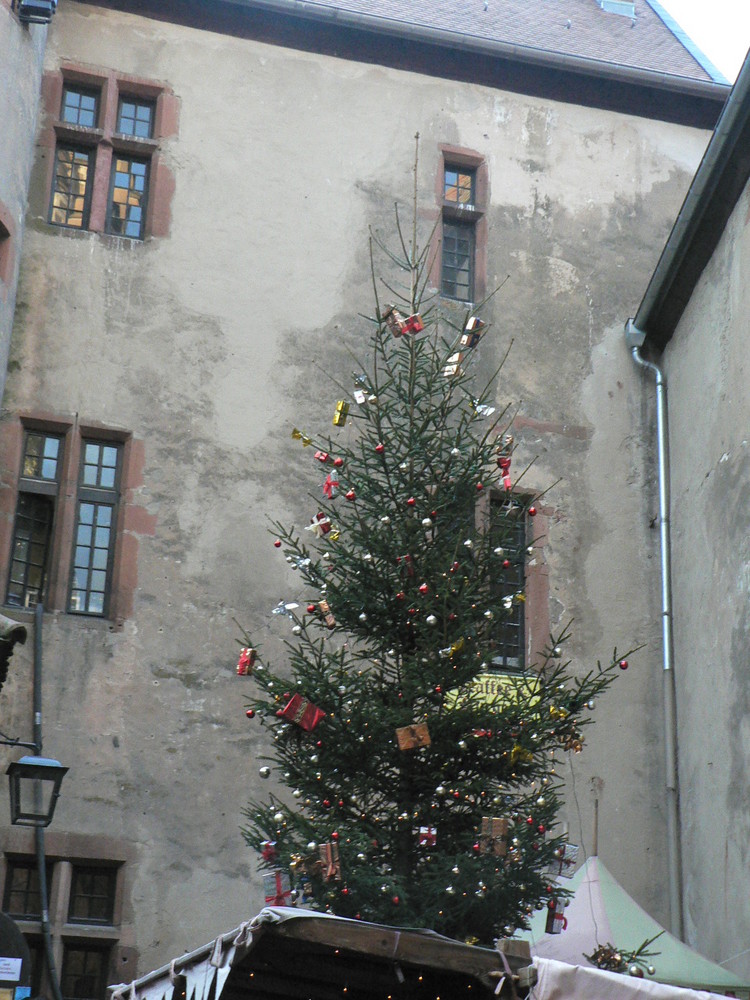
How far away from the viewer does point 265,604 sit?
Result: 11.8 meters

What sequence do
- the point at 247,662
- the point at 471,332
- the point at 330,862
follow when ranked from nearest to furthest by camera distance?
1. the point at 330,862
2. the point at 247,662
3. the point at 471,332

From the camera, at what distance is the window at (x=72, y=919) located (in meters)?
10.5

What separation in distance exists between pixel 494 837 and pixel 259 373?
5.81 metres

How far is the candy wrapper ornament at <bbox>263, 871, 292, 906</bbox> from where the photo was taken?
7.98 m

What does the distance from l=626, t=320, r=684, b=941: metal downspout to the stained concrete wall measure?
0.12 meters

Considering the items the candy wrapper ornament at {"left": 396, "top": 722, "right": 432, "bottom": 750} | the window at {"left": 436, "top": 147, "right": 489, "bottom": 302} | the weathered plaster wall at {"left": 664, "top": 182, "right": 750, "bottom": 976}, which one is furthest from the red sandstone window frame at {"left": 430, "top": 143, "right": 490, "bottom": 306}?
the candy wrapper ornament at {"left": 396, "top": 722, "right": 432, "bottom": 750}

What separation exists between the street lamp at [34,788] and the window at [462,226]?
639cm

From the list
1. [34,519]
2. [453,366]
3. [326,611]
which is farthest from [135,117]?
[326,611]

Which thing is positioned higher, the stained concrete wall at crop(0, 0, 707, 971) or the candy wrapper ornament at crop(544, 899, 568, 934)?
the stained concrete wall at crop(0, 0, 707, 971)

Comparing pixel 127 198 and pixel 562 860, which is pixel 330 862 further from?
pixel 127 198

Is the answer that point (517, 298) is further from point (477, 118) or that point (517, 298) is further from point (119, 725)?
point (119, 725)

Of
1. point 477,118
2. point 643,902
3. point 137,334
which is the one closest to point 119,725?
point 137,334

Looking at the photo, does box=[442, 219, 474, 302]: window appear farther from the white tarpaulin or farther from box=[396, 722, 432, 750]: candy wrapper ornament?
the white tarpaulin

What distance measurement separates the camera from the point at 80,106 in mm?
13141
